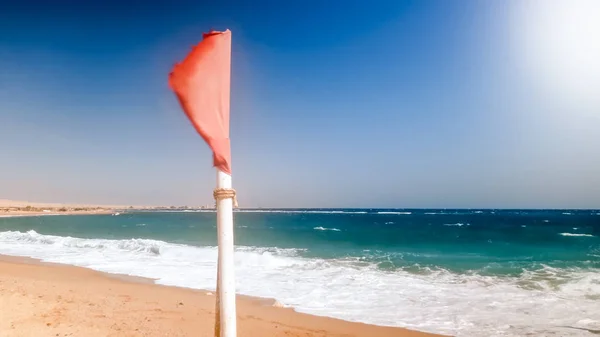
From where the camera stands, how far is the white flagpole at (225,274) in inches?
85.7

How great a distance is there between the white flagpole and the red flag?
271 millimetres

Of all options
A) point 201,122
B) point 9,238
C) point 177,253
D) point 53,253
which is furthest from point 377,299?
point 9,238

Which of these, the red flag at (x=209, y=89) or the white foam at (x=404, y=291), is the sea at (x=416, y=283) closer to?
the white foam at (x=404, y=291)

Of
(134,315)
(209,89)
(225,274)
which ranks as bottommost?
(134,315)

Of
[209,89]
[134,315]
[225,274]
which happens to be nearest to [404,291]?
[134,315]

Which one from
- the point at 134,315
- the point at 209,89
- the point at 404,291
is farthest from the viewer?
the point at 404,291

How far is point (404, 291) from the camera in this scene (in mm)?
10430

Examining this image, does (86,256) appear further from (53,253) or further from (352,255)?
(352,255)

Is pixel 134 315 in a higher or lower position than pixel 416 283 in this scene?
higher

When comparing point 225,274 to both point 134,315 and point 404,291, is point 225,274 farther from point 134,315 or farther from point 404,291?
point 404,291

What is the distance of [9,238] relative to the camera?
27312mm

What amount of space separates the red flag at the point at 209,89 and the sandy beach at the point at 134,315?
4790 millimetres

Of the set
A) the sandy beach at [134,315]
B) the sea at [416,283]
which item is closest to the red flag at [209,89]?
the sandy beach at [134,315]

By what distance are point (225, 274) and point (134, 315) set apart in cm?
571
